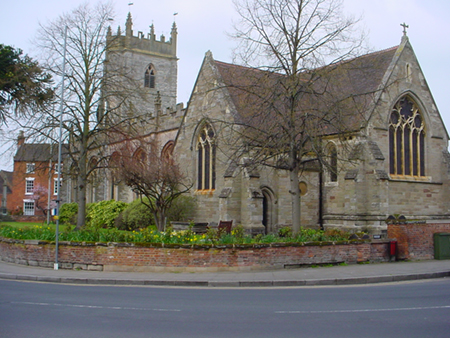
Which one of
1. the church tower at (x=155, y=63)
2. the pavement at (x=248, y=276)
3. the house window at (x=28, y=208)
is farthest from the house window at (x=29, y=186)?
the pavement at (x=248, y=276)

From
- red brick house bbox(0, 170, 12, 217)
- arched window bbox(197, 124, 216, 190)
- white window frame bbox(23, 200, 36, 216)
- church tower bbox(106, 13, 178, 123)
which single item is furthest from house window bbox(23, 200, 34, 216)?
arched window bbox(197, 124, 216, 190)

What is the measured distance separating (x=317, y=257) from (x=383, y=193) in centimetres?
1012

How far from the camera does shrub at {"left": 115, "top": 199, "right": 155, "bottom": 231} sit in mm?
29416

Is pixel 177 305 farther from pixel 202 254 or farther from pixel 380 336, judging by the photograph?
pixel 202 254

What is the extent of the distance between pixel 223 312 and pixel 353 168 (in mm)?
18538

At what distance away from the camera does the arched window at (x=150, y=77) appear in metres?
57.6

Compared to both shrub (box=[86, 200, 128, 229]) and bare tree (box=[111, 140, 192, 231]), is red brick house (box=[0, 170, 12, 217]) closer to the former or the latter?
shrub (box=[86, 200, 128, 229])

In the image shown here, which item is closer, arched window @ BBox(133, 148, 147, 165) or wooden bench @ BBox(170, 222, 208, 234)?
wooden bench @ BBox(170, 222, 208, 234)

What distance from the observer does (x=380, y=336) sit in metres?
7.16

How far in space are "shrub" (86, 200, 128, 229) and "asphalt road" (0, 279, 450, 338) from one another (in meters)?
21.7

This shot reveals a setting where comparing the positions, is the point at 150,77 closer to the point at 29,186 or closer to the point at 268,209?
the point at 29,186

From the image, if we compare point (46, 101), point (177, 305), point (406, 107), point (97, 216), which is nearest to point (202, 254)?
point (177, 305)

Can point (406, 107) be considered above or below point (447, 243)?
above

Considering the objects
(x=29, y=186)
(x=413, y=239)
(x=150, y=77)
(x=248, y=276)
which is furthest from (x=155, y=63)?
(x=248, y=276)
